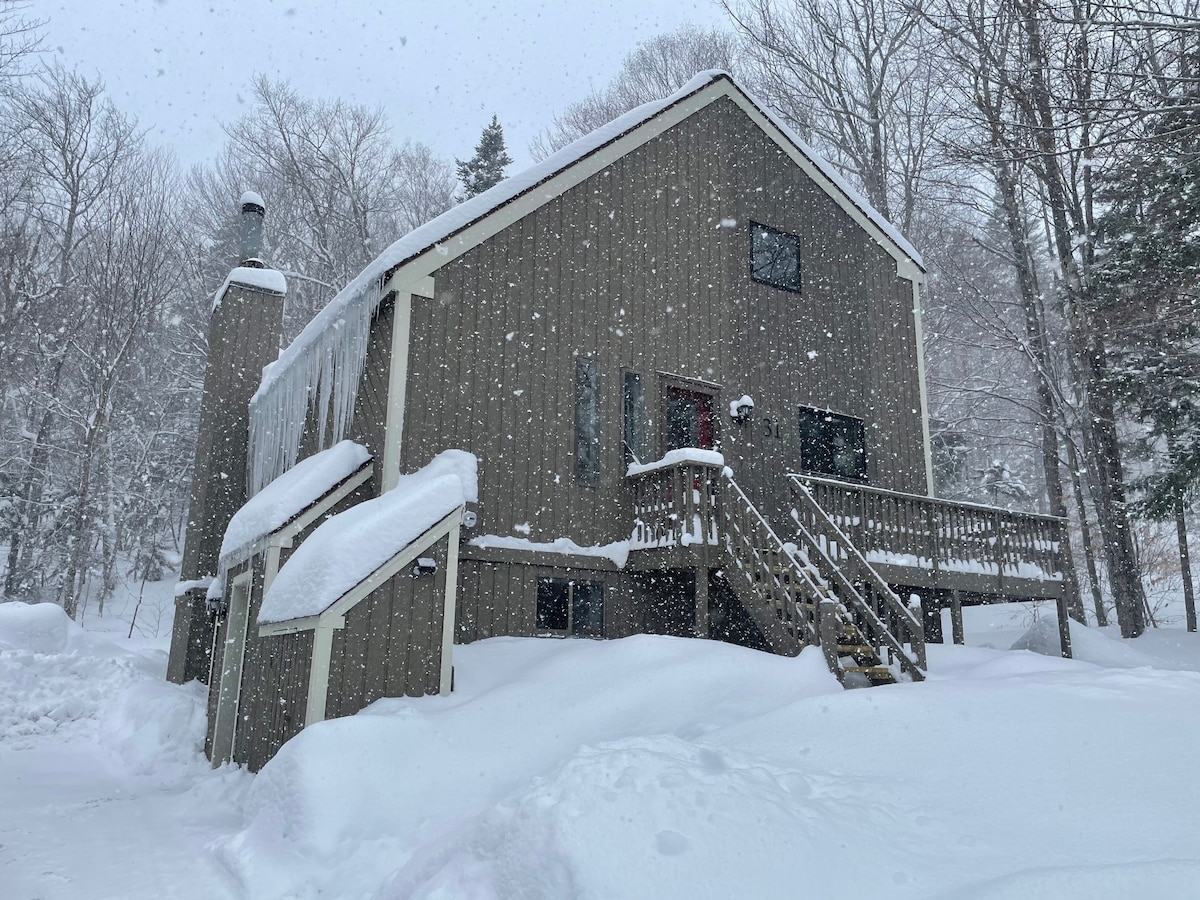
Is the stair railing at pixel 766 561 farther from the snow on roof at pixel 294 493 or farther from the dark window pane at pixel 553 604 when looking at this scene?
the snow on roof at pixel 294 493

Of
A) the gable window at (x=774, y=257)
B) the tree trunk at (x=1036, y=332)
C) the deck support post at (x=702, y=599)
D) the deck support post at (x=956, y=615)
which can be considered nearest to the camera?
the deck support post at (x=702, y=599)

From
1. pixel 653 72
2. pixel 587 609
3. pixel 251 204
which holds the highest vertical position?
pixel 653 72

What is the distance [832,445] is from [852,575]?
114 inches

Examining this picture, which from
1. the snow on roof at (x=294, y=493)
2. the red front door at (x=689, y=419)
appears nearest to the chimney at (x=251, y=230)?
the snow on roof at (x=294, y=493)

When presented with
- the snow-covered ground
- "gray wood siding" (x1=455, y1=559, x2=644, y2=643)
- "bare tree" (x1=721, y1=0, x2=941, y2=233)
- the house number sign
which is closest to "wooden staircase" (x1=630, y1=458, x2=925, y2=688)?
the snow-covered ground

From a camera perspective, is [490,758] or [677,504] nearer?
[490,758]

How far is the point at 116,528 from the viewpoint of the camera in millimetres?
22938

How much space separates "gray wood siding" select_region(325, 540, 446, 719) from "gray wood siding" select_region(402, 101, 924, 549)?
163 centimetres

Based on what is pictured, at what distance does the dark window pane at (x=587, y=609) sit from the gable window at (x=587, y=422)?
3.68ft

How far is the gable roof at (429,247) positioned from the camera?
8.84 meters

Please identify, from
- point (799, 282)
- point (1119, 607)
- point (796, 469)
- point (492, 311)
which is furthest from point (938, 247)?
point (492, 311)

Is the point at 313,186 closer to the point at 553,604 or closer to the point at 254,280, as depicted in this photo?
the point at 254,280

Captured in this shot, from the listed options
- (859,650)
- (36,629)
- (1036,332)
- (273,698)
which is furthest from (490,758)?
(1036,332)

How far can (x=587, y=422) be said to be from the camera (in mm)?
9469
